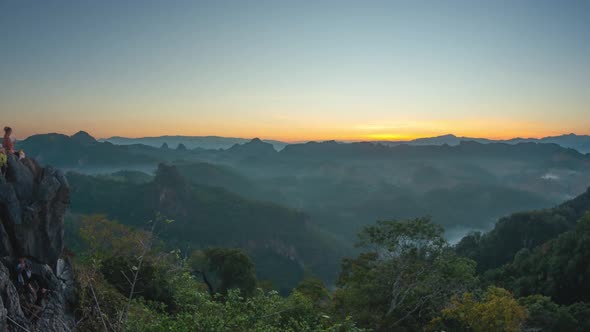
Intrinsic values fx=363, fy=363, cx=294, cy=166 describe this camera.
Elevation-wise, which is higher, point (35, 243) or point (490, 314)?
point (35, 243)

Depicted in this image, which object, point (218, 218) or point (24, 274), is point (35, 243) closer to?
point (24, 274)

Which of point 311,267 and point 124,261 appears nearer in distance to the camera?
point 124,261

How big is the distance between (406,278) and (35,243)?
75.1ft

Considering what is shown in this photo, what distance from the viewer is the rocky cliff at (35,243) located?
49.2 feet

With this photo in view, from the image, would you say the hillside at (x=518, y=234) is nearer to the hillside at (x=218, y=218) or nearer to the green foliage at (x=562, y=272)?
the green foliage at (x=562, y=272)

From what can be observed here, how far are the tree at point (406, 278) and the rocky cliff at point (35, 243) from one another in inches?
683

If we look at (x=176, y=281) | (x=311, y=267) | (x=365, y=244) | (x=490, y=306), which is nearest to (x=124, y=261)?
(x=176, y=281)

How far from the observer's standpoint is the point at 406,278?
26.5 metres

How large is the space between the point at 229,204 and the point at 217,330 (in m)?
167

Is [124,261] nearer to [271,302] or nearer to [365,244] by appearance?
[271,302]

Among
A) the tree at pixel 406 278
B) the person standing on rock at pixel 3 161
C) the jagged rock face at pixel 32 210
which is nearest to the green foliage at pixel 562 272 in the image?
the tree at pixel 406 278

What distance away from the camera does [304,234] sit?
16575 centimetres

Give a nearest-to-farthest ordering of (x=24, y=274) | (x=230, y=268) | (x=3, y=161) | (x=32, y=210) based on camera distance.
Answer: (x=24, y=274), (x=3, y=161), (x=32, y=210), (x=230, y=268)

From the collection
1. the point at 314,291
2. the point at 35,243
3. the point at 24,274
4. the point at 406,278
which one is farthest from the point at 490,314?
the point at 35,243
